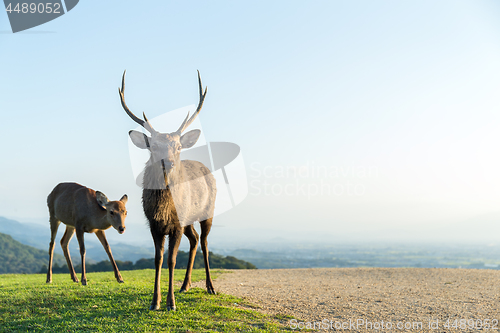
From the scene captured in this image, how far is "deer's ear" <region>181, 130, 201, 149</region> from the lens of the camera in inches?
275

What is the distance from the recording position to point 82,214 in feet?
32.0

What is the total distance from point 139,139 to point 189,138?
0.93 m

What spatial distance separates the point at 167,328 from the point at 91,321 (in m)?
1.39

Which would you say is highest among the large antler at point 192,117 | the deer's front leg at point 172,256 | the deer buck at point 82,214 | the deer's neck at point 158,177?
the large antler at point 192,117

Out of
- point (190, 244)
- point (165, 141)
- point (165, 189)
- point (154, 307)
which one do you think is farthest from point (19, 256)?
point (165, 141)

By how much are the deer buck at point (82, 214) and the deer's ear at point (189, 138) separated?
346 cm

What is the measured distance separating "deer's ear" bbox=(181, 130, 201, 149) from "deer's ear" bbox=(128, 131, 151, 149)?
0.68m

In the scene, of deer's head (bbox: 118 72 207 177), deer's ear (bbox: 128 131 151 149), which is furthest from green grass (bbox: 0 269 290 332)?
deer's ear (bbox: 128 131 151 149)

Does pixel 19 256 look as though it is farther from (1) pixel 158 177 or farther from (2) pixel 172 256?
(1) pixel 158 177

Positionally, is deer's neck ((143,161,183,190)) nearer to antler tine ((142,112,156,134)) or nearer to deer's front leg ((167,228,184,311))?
antler tine ((142,112,156,134))

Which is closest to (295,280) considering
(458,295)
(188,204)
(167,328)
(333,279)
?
(333,279)

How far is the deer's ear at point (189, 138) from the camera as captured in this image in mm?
6989

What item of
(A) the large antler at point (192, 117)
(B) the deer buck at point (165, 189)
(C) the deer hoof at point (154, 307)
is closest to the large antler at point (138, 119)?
(B) the deer buck at point (165, 189)

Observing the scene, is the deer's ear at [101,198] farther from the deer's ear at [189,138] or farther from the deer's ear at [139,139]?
the deer's ear at [189,138]
